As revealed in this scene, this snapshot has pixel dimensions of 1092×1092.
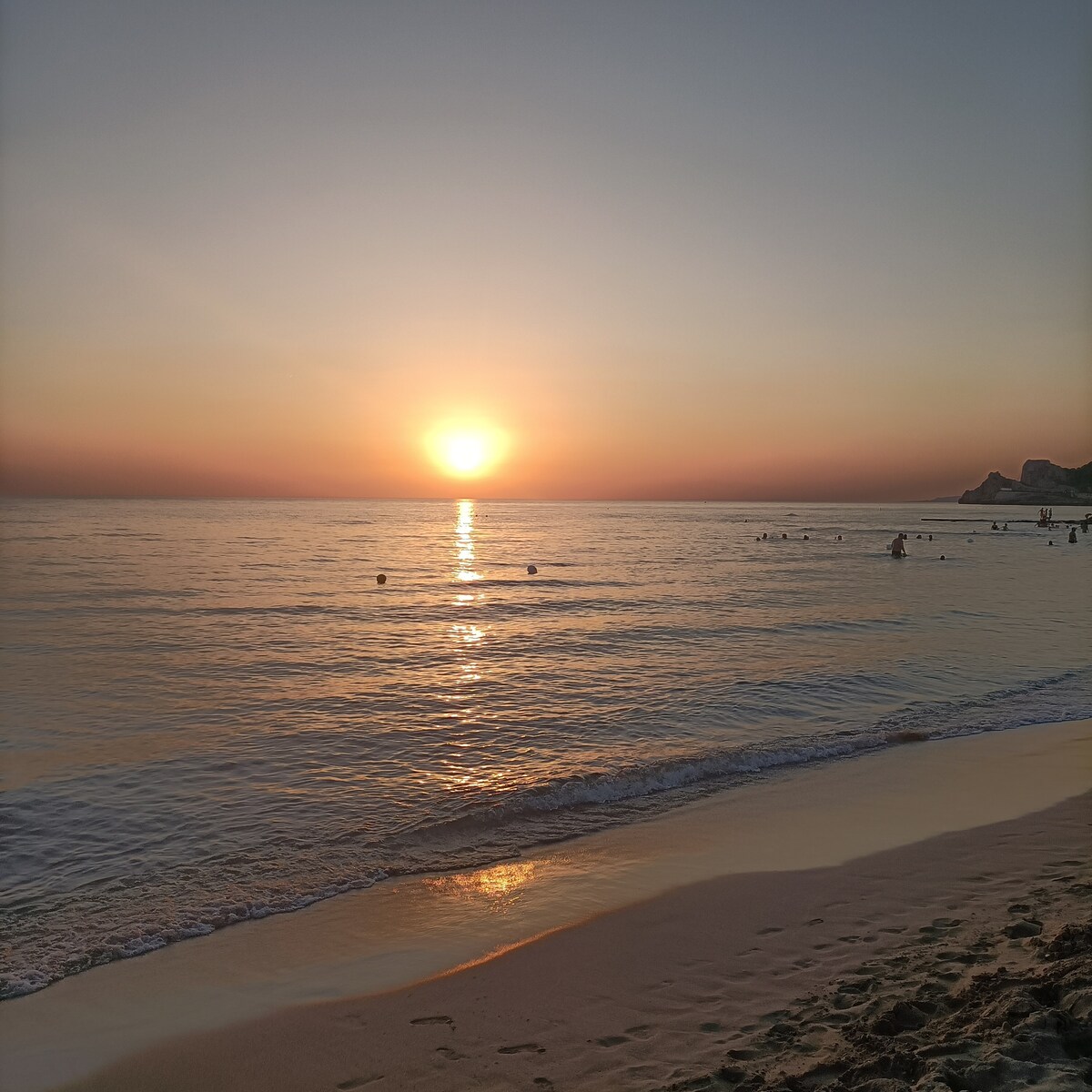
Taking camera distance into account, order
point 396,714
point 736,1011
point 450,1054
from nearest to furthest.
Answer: point 450,1054 → point 736,1011 → point 396,714

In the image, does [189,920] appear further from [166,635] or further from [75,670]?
[166,635]

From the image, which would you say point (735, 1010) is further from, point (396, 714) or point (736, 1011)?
point (396, 714)

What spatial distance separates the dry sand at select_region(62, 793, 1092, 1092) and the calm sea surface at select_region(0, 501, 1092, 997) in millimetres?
2193

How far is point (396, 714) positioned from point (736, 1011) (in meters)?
9.82

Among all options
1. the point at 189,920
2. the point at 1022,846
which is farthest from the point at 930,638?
the point at 189,920

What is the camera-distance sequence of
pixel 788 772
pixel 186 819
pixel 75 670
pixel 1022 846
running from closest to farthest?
pixel 1022 846 → pixel 186 819 → pixel 788 772 → pixel 75 670

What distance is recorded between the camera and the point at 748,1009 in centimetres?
495

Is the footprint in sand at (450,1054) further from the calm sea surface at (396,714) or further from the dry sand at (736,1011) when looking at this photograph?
the calm sea surface at (396,714)

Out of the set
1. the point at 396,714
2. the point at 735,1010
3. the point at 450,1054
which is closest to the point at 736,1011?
the point at 735,1010

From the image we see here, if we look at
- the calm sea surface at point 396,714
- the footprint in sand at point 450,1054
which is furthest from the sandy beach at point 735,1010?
the calm sea surface at point 396,714

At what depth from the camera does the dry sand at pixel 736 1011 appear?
13.5 feet

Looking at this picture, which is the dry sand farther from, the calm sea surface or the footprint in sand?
the calm sea surface

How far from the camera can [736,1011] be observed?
16.2 ft

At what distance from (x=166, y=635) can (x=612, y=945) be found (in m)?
19.9
